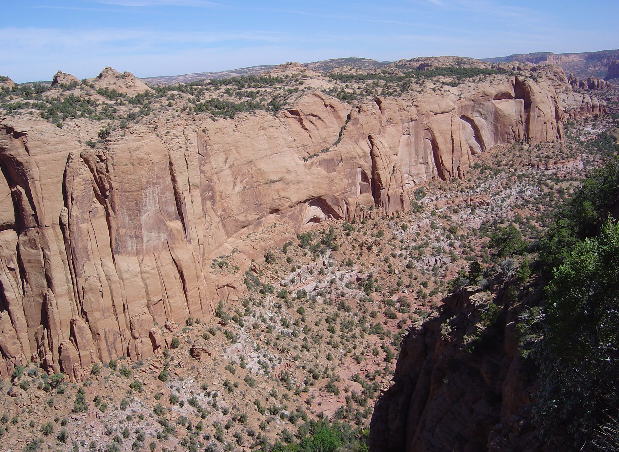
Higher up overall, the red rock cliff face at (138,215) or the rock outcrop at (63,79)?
the rock outcrop at (63,79)

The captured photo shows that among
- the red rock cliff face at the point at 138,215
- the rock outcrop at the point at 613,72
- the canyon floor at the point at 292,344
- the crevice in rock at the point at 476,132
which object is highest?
the rock outcrop at the point at 613,72

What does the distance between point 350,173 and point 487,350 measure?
29987 mm

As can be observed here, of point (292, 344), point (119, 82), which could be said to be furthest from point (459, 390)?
point (119, 82)

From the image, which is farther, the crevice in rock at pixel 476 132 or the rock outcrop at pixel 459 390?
the crevice in rock at pixel 476 132

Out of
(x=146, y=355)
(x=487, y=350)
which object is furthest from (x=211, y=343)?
(x=487, y=350)

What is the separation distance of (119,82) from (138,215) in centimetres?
1760

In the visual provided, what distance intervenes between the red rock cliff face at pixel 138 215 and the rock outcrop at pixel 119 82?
9.83 meters

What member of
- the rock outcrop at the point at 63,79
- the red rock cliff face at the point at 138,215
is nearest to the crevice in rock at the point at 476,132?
the red rock cliff face at the point at 138,215

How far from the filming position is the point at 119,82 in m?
42.5

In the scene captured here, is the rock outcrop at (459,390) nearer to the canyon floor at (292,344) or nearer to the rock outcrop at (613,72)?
the canyon floor at (292,344)

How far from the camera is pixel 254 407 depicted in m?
30.4

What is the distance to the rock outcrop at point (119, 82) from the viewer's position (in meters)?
41.3

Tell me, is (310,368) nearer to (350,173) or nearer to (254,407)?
(254,407)

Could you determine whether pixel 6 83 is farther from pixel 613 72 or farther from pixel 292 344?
pixel 613 72
